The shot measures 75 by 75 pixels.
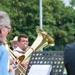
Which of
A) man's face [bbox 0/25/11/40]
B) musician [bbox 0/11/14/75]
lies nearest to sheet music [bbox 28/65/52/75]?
musician [bbox 0/11/14/75]

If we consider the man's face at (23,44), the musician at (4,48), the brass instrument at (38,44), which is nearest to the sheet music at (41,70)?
the musician at (4,48)

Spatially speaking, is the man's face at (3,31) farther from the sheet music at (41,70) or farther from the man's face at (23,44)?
the man's face at (23,44)

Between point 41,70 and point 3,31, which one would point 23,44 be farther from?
point 3,31

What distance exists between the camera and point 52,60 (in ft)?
10.4

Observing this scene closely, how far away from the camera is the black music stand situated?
10.3 feet

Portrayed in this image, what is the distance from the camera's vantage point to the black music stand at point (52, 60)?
314 cm

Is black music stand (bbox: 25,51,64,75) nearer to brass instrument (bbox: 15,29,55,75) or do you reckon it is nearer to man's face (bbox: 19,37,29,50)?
brass instrument (bbox: 15,29,55,75)

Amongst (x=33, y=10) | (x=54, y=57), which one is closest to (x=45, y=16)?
(x=33, y=10)

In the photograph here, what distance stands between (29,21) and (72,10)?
6.33 metres

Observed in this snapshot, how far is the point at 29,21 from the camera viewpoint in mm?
27672

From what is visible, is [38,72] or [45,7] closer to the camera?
[38,72]

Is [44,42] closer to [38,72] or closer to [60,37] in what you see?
A: [38,72]

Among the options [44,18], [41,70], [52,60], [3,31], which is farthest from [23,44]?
[44,18]

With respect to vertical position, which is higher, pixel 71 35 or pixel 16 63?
pixel 16 63
